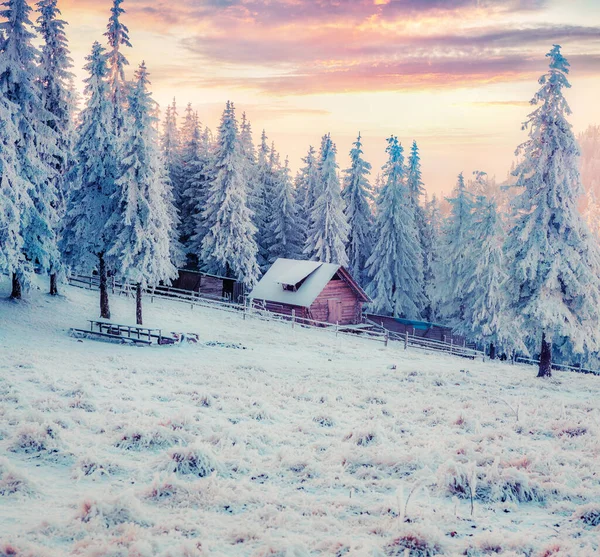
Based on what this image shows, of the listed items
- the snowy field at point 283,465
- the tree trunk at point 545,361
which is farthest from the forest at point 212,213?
the snowy field at point 283,465

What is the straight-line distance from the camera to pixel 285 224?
5769 cm

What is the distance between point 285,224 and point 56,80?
1167 inches

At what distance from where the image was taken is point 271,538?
22.3 ft

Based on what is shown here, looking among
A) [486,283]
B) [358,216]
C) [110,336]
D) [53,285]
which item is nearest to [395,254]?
[358,216]

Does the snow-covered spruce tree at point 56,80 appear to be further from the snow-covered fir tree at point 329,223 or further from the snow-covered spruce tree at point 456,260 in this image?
the snow-covered spruce tree at point 456,260

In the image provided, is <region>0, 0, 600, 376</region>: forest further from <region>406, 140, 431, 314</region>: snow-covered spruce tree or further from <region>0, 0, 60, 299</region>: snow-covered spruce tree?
<region>406, 140, 431, 314</region>: snow-covered spruce tree

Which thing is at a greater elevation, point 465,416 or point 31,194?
point 31,194

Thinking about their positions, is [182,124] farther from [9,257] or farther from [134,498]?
[134,498]

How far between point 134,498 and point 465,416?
911 cm

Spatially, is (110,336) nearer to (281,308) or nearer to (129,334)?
(129,334)

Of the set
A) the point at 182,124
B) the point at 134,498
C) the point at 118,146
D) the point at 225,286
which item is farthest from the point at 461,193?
the point at 134,498

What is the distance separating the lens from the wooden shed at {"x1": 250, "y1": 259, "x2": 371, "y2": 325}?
43.5 meters

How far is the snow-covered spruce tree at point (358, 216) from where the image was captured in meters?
57.1

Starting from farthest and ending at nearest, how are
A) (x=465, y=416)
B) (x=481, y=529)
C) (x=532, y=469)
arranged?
(x=465, y=416) → (x=532, y=469) → (x=481, y=529)
